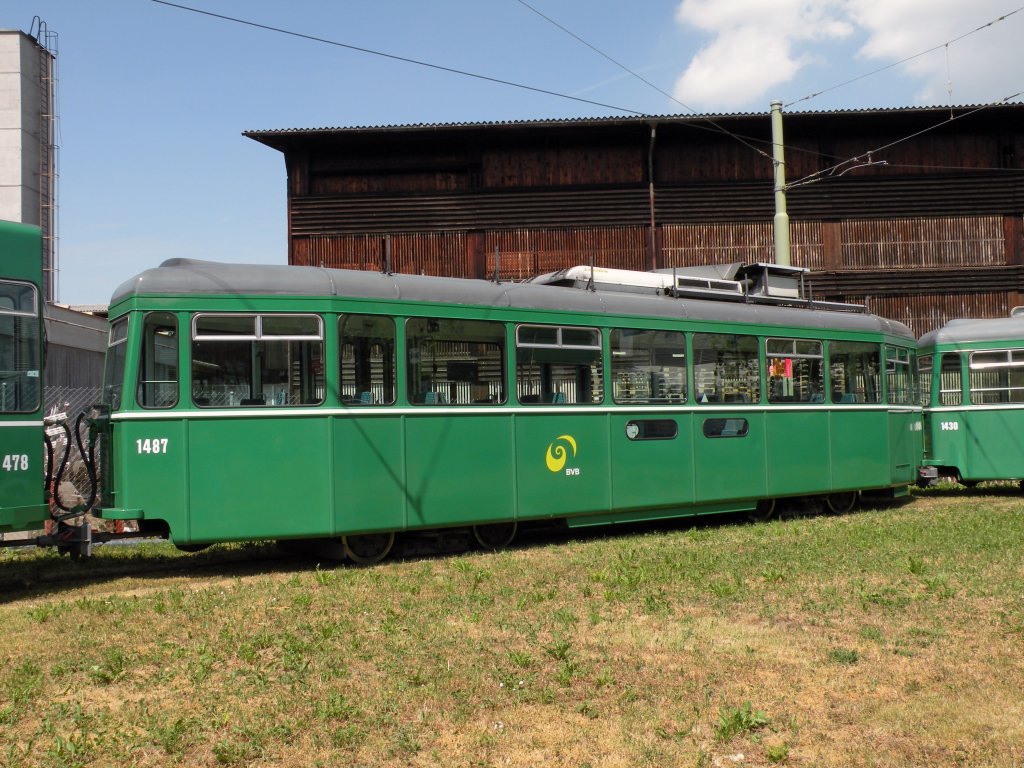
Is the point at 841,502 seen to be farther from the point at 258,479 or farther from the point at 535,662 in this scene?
the point at 535,662

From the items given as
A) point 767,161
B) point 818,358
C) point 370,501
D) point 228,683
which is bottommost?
point 228,683

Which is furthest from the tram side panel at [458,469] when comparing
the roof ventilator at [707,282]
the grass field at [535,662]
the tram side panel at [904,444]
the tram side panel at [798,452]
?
the tram side panel at [904,444]

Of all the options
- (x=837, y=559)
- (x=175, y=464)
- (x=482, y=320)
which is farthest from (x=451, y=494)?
(x=837, y=559)

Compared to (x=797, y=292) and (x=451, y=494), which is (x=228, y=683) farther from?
(x=797, y=292)

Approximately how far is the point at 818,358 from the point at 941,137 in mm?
12978

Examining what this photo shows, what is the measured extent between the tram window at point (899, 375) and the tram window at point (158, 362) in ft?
34.5

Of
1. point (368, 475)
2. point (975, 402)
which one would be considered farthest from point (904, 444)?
point (368, 475)

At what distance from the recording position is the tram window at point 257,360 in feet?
32.7

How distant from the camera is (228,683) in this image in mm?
6117

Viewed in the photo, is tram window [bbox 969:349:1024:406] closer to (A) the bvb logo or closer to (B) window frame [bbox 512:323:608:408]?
(B) window frame [bbox 512:323:608:408]

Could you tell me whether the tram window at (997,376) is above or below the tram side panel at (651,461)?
above

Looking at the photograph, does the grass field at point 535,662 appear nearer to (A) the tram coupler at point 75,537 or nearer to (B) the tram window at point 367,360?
(A) the tram coupler at point 75,537

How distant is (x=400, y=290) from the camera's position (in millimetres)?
10859

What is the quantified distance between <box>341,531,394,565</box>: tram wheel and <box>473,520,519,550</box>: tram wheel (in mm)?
1145
